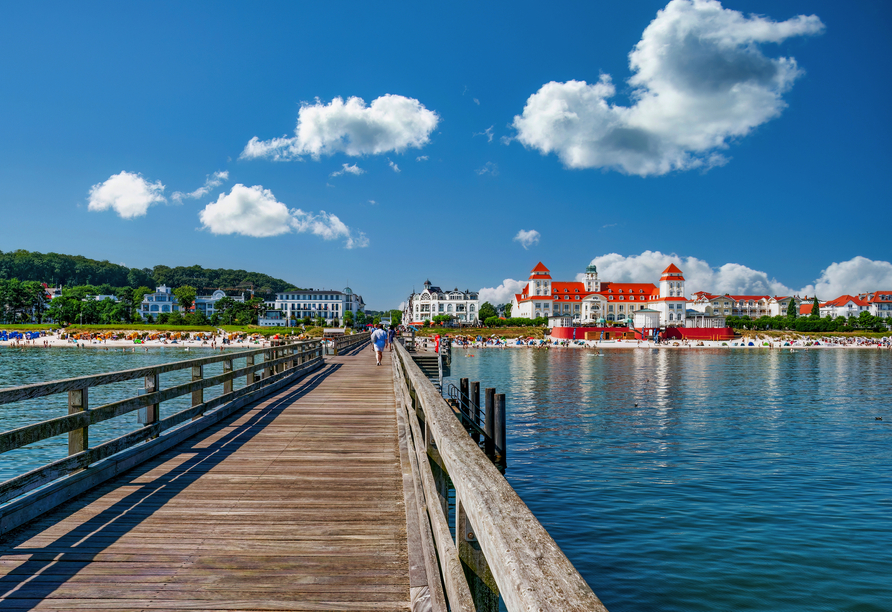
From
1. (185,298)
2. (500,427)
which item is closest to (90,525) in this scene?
(500,427)

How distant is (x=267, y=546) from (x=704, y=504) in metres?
11.0

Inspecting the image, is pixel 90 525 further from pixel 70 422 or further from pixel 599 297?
pixel 599 297

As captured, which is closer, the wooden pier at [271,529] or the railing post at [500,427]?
the wooden pier at [271,529]

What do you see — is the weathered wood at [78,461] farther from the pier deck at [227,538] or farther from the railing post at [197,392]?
the pier deck at [227,538]

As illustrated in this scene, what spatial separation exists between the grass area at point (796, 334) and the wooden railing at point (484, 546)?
13233cm

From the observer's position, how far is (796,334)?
122m

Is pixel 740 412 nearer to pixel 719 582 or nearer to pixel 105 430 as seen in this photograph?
pixel 719 582

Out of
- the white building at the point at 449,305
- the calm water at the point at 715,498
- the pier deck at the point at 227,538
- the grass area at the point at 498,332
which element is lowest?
the calm water at the point at 715,498

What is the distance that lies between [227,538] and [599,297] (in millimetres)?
143434

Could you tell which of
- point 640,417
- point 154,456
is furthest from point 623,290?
point 154,456

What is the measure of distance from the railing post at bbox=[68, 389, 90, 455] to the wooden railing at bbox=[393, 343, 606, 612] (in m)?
3.78

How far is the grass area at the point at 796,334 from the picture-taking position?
120 metres

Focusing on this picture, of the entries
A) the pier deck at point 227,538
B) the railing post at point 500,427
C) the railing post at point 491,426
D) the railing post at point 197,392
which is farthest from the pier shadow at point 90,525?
the railing post at point 491,426

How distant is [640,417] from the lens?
943 inches
